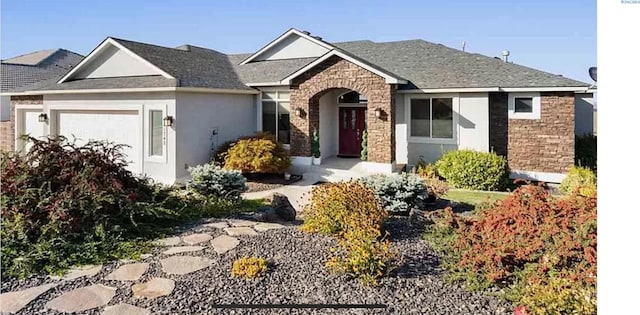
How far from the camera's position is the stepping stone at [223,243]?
6.08 metres

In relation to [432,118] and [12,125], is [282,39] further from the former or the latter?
[12,125]

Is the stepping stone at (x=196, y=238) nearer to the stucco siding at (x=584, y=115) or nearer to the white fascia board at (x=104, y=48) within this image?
the white fascia board at (x=104, y=48)

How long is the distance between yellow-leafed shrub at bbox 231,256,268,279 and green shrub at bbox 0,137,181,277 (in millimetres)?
1852

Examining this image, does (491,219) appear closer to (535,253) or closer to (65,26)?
(535,253)

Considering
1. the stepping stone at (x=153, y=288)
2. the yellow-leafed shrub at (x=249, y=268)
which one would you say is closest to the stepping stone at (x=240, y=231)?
the yellow-leafed shrub at (x=249, y=268)

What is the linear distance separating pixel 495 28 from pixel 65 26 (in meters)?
11.6

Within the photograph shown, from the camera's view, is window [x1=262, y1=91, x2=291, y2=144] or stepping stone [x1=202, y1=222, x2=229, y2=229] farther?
window [x1=262, y1=91, x2=291, y2=144]

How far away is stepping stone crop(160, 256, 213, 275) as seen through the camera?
5367 mm

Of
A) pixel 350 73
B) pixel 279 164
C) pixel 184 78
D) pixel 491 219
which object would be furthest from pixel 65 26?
pixel 491 219

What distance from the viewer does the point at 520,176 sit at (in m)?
14.6

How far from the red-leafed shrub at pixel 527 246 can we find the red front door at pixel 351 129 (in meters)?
11.3

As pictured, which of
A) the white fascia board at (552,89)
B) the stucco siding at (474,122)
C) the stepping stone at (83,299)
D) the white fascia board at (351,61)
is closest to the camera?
the stepping stone at (83,299)

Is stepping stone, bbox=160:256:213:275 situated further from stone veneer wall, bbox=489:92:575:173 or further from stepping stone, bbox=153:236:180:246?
stone veneer wall, bbox=489:92:575:173

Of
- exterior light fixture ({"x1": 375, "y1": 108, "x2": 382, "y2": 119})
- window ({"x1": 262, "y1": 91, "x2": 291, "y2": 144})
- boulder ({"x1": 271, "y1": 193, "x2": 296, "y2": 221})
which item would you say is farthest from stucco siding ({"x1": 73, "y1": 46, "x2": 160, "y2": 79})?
boulder ({"x1": 271, "y1": 193, "x2": 296, "y2": 221})
